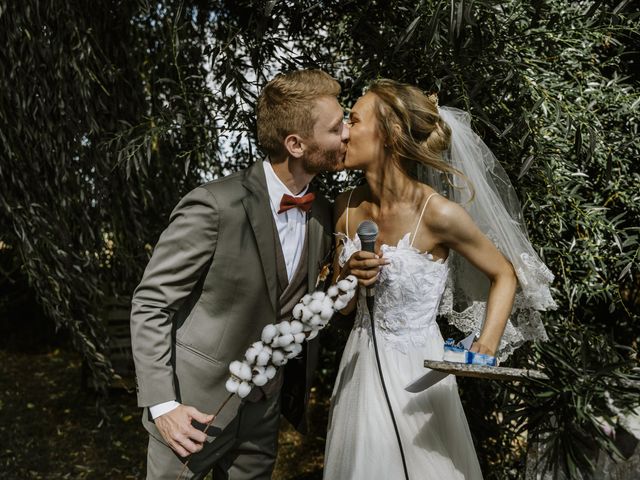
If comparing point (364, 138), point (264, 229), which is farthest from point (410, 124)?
point (264, 229)

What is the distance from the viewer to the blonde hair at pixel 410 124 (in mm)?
2398

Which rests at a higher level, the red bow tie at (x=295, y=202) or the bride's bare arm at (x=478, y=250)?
the red bow tie at (x=295, y=202)

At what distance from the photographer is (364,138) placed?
7.97ft

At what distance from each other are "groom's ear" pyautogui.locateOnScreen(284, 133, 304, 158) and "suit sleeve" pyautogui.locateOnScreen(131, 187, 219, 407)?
333mm

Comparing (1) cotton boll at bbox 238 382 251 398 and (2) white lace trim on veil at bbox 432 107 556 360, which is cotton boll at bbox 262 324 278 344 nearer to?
(1) cotton boll at bbox 238 382 251 398

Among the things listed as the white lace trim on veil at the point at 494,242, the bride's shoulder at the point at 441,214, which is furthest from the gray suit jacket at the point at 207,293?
the white lace trim on veil at the point at 494,242

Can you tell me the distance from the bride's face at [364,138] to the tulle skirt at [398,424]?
62 centimetres

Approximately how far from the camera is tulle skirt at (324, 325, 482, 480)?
2238 mm

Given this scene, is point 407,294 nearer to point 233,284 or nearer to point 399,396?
point 399,396

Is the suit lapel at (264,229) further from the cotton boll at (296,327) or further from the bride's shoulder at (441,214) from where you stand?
the bride's shoulder at (441,214)

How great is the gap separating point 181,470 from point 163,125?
1.66 m

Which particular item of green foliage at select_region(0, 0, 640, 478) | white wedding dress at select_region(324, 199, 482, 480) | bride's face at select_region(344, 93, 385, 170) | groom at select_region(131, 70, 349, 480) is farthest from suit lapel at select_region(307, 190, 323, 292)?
green foliage at select_region(0, 0, 640, 478)

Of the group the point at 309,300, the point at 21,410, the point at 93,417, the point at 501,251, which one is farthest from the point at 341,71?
the point at 21,410

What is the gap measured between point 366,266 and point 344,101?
1297mm
